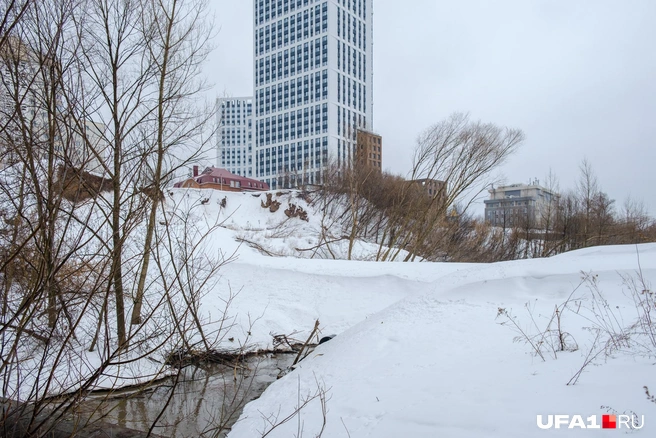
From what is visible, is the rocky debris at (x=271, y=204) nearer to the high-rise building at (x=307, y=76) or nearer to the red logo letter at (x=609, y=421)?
the red logo letter at (x=609, y=421)

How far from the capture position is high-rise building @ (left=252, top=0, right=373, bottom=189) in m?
84.6

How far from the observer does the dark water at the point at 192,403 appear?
5.63m

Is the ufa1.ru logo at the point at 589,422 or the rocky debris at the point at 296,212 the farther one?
the rocky debris at the point at 296,212

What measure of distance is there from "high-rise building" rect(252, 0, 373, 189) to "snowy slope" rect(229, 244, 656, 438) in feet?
248

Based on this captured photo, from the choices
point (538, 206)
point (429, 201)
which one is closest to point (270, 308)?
point (429, 201)

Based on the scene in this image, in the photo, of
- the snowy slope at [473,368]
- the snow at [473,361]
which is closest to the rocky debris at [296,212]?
the snow at [473,361]

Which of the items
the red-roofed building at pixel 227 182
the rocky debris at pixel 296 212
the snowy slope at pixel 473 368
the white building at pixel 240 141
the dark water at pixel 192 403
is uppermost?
the white building at pixel 240 141

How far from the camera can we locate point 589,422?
2.98m

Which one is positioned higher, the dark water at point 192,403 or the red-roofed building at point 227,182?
the red-roofed building at point 227,182

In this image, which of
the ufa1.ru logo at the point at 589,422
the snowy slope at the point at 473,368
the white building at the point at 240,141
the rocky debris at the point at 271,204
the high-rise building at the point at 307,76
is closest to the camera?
the ufa1.ru logo at the point at 589,422

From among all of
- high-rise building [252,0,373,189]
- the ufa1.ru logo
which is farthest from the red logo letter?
high-rise building [252,0,373,189]

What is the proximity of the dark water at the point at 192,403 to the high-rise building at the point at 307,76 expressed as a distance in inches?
2936

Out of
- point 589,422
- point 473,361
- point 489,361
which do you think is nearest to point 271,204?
point 473,361

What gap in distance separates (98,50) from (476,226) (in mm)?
20215
